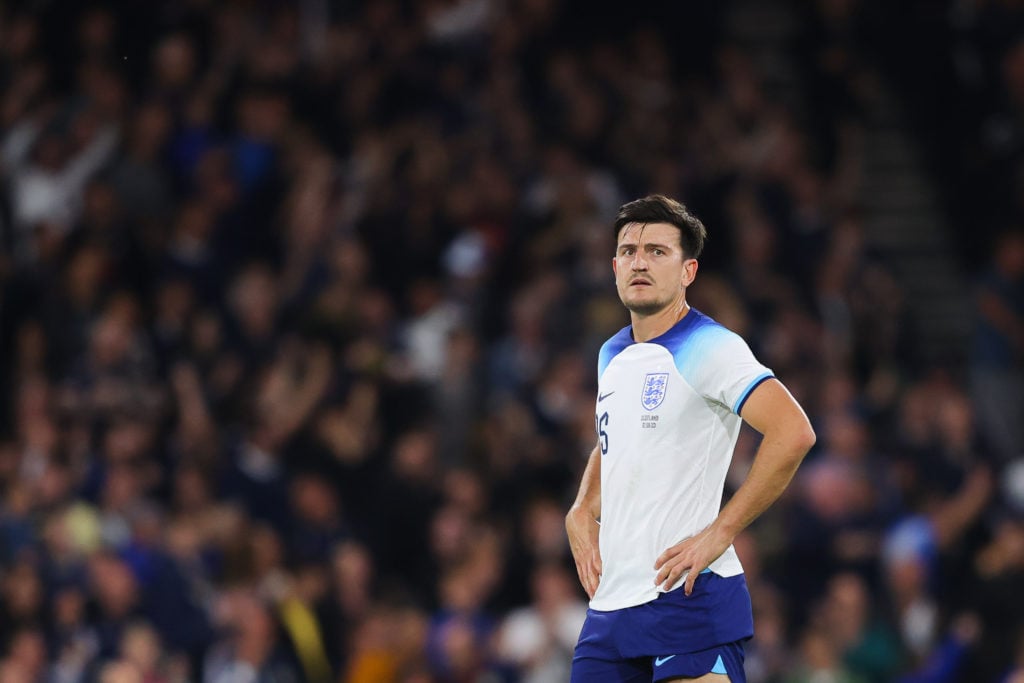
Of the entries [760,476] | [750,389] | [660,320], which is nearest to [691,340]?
[660,320]

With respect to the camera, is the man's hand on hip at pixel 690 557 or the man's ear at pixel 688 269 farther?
the man's ear at pixel 688 269

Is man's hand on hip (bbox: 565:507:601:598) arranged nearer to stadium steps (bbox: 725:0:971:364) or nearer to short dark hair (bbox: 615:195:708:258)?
short dark hair (bbox: 615:195:708:258)

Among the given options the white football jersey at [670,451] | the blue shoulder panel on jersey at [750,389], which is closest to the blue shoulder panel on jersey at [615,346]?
the white football jersey at [670,451]

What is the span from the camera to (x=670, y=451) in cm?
548

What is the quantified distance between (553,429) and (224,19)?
4.62 meters

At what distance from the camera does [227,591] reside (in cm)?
1138

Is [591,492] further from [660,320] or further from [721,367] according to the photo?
[721,367]

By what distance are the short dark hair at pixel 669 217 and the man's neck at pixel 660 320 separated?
7.3 inches

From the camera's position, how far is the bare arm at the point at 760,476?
204 inches

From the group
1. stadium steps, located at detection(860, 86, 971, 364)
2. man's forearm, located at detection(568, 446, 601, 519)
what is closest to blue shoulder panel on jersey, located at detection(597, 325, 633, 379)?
man's forearm, located at detection(568, 446, 601, 519)

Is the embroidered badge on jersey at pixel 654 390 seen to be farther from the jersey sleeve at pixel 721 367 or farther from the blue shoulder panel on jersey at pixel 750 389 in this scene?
the blue shoulder panel on jersey at pixel 750 389

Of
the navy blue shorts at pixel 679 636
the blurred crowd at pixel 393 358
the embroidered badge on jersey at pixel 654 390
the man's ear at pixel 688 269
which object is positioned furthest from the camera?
the blurred crowd at pixel 393 358

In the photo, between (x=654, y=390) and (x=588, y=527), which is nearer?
(x=654, y=390)

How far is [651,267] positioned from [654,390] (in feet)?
1.34
